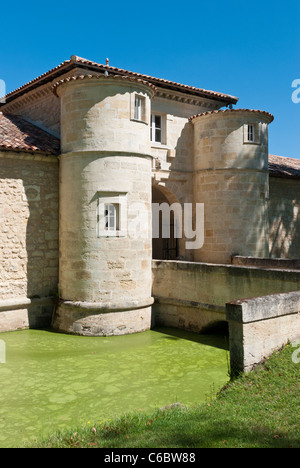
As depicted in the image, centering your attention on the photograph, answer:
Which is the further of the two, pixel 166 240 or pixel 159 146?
pixel 166 240

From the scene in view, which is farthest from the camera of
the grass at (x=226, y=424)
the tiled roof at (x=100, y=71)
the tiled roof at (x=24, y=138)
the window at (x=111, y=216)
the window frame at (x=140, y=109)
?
the tiled roof at (x=100, y=71)

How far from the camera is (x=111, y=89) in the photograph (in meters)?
11.4

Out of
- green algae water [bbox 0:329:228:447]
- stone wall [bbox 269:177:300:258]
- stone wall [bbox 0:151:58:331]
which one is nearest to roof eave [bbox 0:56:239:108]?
stone wall [bbox 0:151:58:331]

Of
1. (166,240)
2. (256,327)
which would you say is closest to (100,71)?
(166,240)

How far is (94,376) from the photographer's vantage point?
26.8 feet

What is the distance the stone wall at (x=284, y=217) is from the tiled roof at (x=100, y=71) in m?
4.34

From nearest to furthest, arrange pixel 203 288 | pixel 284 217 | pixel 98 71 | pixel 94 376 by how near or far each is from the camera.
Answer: pixel 94 376, pixel 203 288, pixel 98 71, pixel 284 217

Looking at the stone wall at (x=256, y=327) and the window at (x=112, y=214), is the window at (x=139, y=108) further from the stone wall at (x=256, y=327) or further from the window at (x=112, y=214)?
the stone wall at (x=256, y=327)

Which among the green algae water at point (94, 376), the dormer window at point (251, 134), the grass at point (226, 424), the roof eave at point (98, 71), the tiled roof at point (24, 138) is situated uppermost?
the roof eave at point (98, 71)

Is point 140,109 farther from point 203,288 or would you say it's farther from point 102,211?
point 203,288

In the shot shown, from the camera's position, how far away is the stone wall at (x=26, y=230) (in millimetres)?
11461

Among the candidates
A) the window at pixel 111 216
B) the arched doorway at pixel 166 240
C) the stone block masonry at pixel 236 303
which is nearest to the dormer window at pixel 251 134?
the arched doorway at pixel 166 240

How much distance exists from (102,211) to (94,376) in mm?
4665
